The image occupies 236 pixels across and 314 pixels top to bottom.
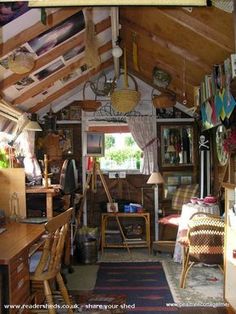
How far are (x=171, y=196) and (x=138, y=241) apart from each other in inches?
36.5

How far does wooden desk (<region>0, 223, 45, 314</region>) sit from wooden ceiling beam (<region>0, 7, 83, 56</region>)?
1.63 metres

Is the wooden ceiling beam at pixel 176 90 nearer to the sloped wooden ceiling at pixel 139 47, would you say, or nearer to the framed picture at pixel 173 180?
the sloped wooden ceiling at pixel 139 47

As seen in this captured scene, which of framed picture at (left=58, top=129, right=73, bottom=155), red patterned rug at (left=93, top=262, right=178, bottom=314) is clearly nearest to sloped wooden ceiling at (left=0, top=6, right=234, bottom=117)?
framed picture at (left=58, top=129, right=73, bottom=155)

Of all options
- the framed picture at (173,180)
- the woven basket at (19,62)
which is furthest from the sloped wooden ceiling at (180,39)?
the framed picture at (173,180)

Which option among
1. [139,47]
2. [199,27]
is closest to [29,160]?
[139,47]

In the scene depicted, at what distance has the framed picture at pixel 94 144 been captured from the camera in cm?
584

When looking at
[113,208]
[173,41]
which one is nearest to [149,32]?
[173,41]

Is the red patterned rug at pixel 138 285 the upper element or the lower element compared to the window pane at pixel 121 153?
lower

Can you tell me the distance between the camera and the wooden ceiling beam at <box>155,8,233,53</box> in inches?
121

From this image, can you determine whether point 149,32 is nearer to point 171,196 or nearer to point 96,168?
point 96,168

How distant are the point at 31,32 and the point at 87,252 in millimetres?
3008

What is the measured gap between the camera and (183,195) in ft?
18.8

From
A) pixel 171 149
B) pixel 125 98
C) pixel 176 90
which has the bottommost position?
pixel 171 149

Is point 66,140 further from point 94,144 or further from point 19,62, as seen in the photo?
point 19,62
